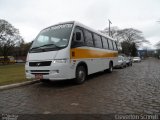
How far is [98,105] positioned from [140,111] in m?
1.15

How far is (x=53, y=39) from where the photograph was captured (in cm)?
825

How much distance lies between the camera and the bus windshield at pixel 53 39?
7.88m

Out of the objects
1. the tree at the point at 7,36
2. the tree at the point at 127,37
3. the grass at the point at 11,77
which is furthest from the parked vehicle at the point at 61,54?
the tree at the point at 127,37

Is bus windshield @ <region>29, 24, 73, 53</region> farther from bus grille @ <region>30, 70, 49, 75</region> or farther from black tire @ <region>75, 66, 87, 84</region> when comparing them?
black tire @ <region>75, 66, 87, 84</region>

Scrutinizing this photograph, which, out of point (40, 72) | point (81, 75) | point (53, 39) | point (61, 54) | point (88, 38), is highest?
point (88, 38)

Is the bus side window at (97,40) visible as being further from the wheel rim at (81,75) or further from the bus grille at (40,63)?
the bus grille at (40,63)

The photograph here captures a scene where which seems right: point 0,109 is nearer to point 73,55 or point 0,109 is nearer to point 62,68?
point 62,68

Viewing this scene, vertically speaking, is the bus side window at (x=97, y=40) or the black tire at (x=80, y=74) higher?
the bus side window at (x=97, y=40)

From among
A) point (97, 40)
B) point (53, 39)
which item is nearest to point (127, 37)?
point (97, 40)

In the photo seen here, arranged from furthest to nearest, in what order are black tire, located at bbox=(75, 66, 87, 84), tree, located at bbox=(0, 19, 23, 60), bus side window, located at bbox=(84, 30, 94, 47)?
tree, located at bbox=(0, 19, 23, 60), bus side window, located at bbox=(84, 30, 94, 47), black tire, located at bbox=(75, 66, 87, 84)

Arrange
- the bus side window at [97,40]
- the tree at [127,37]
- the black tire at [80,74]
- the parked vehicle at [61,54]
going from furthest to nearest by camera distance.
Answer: the tree at [127,37], the bus side window at [97,40], the black tire at [80,74], the parked vehicle at [61,54]

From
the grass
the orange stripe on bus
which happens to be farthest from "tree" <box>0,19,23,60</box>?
the orange stripe on bus

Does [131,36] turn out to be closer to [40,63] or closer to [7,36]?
[7,36]

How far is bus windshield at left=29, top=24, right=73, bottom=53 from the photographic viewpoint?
7.88 m
